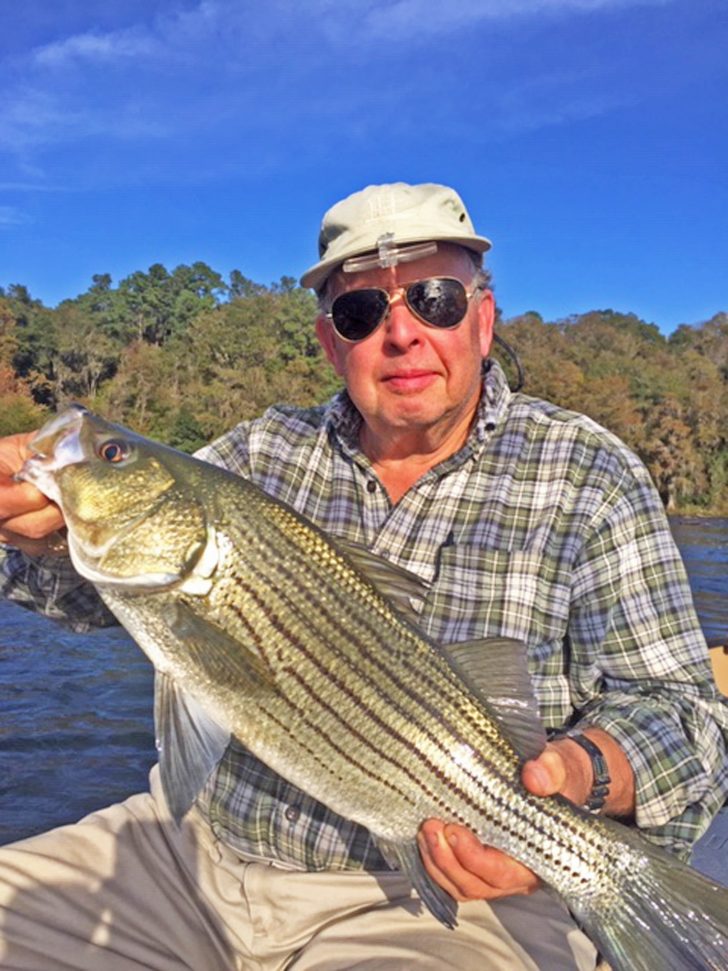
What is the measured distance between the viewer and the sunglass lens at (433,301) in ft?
11.7

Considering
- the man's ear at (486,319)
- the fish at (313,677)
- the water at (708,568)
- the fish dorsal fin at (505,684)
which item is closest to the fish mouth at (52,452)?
the fish at (313,677)

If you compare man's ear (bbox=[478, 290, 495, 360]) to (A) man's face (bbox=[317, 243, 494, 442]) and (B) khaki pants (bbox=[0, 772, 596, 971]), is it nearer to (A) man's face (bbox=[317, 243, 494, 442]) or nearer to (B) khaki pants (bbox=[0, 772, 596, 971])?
(A) man's face (bbox=[317, 243, 494, 442])

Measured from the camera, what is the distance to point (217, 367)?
2448 inches

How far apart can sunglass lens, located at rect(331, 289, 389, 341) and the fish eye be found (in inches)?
46.3

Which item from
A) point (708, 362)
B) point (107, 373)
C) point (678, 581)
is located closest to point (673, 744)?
point (678, 581)

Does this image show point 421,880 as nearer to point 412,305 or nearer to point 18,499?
point 18,499

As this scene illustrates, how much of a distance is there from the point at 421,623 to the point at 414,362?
1.01 m

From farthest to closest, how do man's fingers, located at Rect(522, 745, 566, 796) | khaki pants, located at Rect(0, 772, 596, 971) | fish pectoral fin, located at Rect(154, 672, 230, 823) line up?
1. khaki pants, located at Rect(0, 772, 596, 971)
2. fish pectoral fin, located at Rect(154, 672, 230, 823)
3. man's fingers, located at Rect(522, 745, 566, 796)

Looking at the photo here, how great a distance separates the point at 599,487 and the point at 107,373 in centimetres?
6638

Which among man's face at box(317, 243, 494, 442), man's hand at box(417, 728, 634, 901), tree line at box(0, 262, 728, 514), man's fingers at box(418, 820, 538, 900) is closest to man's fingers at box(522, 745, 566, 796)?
man's hand at box(417, 728, 634, 901)

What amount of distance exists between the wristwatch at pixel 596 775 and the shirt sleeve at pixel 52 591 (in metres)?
1.96

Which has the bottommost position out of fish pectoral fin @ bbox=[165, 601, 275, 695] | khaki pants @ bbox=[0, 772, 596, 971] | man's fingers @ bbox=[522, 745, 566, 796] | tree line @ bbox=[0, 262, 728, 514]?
khaki pants @ bbox=[0, 772, 596, 971]

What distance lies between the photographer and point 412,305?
359 centimetres

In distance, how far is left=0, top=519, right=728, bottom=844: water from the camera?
763 centimetres
